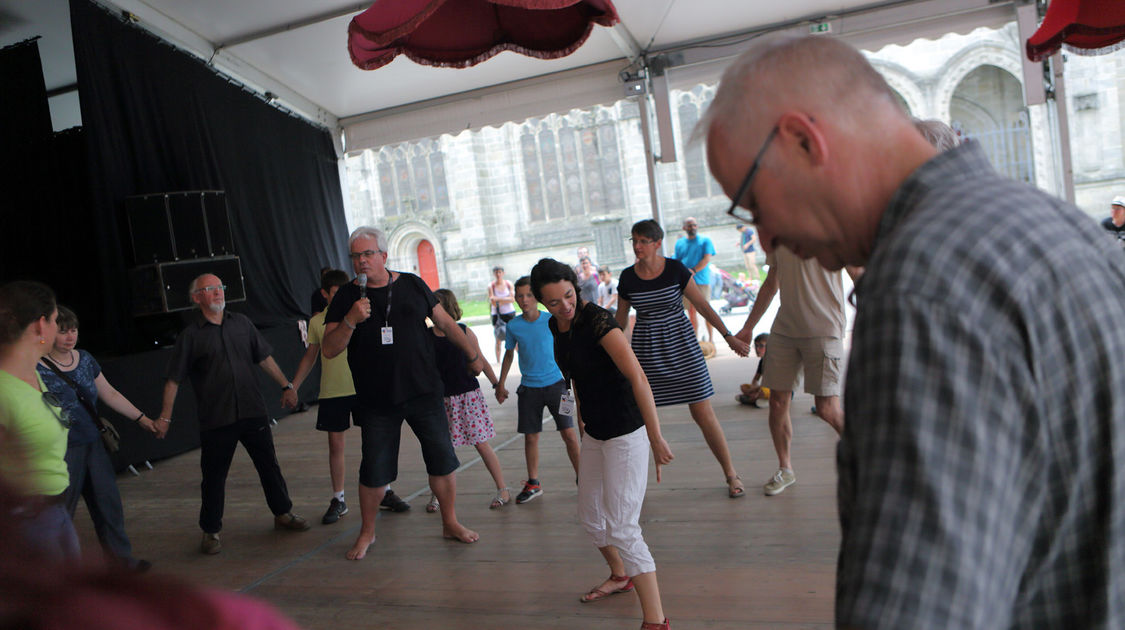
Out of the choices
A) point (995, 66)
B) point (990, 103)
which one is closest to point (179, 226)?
point (995, 66)

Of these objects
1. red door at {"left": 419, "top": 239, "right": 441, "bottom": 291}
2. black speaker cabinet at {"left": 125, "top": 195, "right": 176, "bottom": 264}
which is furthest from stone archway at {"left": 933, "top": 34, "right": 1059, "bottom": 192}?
black speaker cabinet at {"left": 125, "top": 195, "right": 176, "bottom": 264}

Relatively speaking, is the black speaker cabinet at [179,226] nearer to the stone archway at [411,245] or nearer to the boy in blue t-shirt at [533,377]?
the boy in blue t-shirt at [533,377]

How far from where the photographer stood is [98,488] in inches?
166

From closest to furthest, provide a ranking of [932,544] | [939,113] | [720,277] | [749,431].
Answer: [932,544] < [749,431] < [720,277] < [939,113]

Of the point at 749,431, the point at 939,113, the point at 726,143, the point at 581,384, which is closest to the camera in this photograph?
the point at 726,143

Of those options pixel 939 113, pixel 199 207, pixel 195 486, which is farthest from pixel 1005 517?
pixel 939 113

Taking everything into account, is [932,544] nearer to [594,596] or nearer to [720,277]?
[594,596]

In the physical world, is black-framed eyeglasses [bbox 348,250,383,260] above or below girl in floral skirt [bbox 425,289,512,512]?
above

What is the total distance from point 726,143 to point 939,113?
88.8 feet

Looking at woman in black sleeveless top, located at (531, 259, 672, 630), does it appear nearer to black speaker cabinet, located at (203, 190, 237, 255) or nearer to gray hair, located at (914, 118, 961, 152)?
gray hair, located at (914, 118, 961, 152)

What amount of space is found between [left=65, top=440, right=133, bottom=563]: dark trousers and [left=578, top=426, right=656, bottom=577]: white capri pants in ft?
8.83

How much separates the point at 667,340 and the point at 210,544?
3.13 meters

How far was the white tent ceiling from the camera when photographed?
787 cm

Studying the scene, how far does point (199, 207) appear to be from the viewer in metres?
8.62
